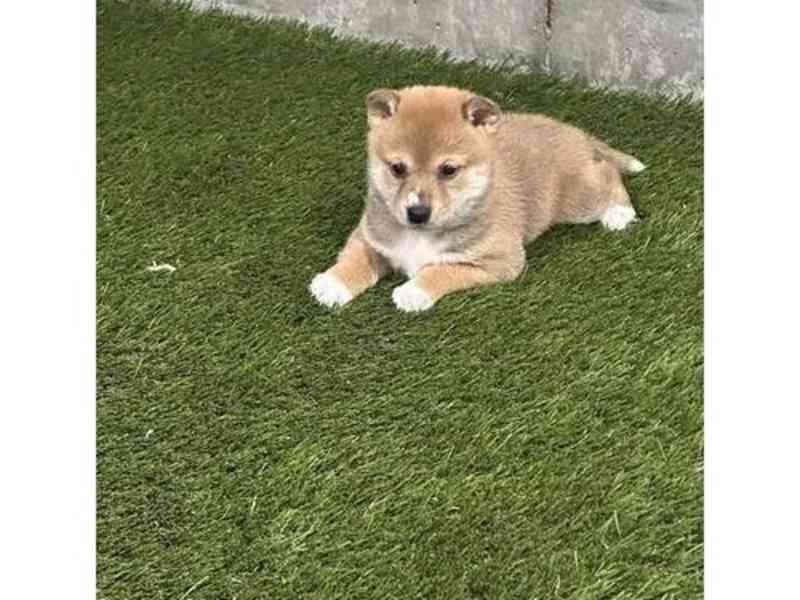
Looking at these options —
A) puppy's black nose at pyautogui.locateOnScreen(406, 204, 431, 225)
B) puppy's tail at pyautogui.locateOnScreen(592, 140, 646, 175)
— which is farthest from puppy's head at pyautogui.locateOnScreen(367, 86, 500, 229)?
puppy's tail at pyautogui.locateOnScreen(592, 140, 646, 175)

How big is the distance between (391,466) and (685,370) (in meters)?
0.68

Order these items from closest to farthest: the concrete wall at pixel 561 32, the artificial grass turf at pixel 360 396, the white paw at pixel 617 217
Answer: the artificial grass turf at pixel 360 396, the white paw at pixel 617 217, the concrete wall at pixel 561 32

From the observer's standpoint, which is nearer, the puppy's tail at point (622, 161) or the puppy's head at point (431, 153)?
the puppy's head at point (431, 153)

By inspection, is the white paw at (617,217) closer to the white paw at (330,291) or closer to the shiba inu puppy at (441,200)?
the shiba inu puppy at (441,200)

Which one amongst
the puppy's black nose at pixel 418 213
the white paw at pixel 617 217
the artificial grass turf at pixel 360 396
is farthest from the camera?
the white paw at pixel 617 217

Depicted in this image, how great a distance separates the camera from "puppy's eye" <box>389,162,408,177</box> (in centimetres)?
259

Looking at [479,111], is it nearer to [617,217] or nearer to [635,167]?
[617,217]

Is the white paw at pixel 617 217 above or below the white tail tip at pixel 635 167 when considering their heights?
above

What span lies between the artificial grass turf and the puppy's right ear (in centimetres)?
39

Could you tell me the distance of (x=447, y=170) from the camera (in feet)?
8.49

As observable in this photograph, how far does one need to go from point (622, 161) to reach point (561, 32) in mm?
925

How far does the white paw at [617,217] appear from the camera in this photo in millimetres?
2963

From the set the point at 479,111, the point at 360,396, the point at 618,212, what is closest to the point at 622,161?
the point at 618,212

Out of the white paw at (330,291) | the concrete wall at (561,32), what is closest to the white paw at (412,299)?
the white paw at (330,291)
